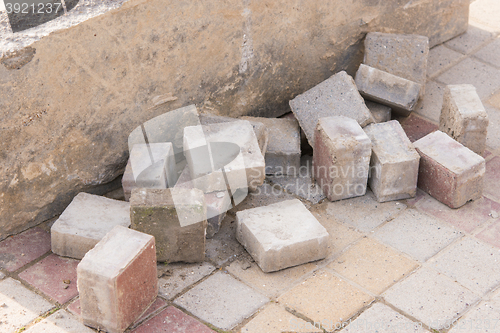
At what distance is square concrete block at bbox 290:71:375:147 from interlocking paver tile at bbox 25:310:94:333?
7.38 feet

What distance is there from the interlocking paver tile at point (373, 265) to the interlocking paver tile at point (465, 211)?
22.6 inches

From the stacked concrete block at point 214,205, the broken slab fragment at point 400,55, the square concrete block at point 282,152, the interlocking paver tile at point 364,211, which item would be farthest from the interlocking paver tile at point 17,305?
the broken slab fragment at point 400,55

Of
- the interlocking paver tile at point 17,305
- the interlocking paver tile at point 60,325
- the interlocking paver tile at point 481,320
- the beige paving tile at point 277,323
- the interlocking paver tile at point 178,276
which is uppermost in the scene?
the interlocking paver tile at point 17,305

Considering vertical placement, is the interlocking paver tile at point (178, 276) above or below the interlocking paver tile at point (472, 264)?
above

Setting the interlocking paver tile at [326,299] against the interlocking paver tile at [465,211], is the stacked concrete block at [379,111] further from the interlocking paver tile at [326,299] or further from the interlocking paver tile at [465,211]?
the interlocking paver tile at [326,299]

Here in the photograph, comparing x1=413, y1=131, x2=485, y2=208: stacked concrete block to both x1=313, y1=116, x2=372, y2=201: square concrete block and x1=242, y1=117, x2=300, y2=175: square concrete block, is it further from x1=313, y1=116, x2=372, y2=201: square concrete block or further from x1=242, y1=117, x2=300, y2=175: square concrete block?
x1=242, y1=117, x2=300, y2=175: square concrete block

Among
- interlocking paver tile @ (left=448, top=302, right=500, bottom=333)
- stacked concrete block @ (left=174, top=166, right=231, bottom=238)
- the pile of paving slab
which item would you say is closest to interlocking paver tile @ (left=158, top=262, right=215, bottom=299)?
the pile of paving slab

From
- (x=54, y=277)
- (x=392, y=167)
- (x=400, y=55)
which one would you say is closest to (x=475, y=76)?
(x=400, y=55)

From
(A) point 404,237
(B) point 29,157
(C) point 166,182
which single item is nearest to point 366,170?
(A) point 404,237

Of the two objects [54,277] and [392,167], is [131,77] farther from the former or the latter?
[392,167]

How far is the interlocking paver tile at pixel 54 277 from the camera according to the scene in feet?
12.2

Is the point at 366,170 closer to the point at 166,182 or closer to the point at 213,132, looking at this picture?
the point at 213,132

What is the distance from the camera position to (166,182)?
4.35 metres

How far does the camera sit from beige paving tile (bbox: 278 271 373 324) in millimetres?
3571
